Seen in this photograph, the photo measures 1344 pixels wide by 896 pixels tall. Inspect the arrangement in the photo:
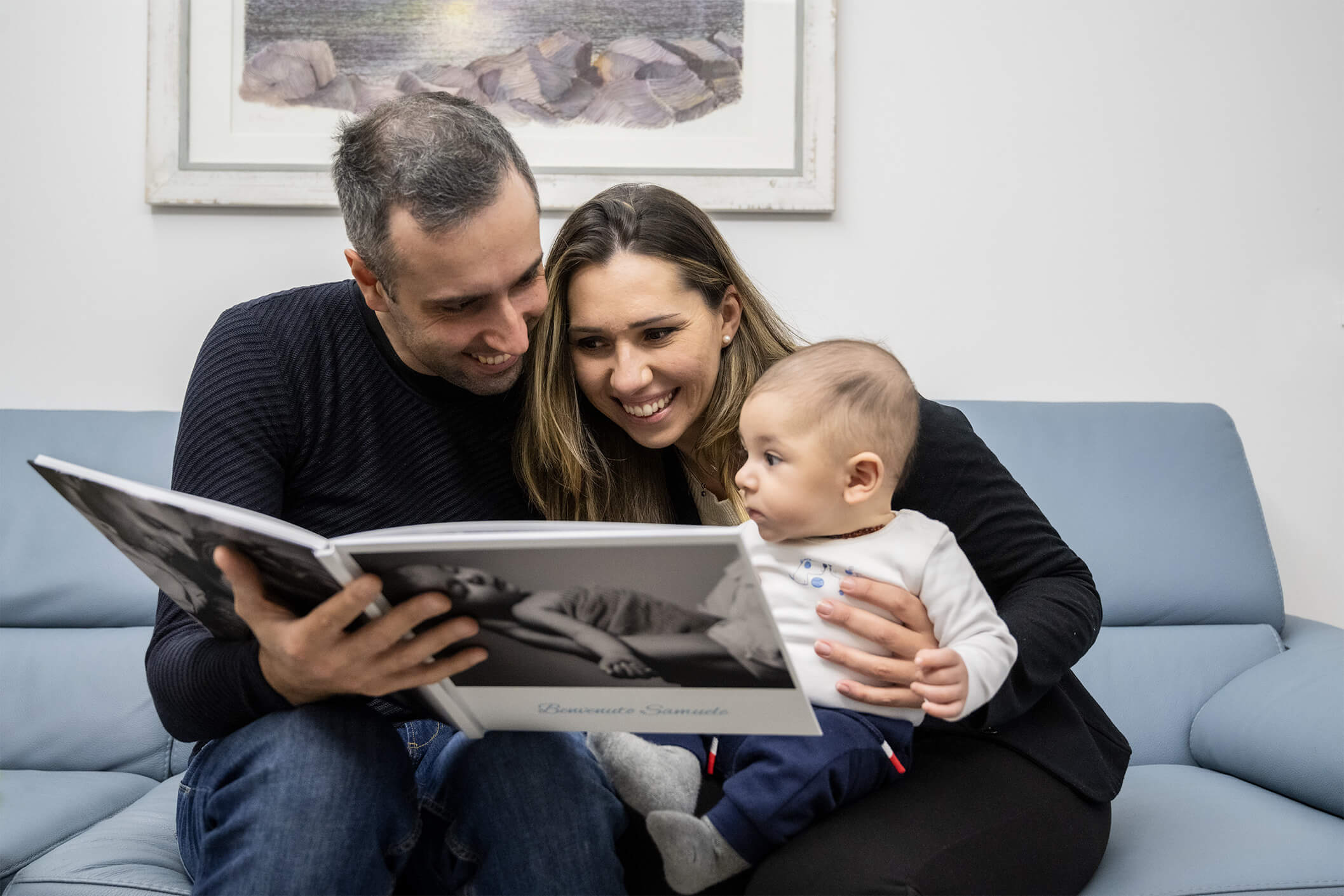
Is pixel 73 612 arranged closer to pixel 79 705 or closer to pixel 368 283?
pixel 79 705

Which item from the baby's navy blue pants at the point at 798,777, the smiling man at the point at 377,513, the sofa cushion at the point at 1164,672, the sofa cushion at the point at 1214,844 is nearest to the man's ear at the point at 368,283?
the smiling man at the point at 377,513

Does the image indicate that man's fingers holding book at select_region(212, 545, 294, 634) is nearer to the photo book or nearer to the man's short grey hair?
the photo book

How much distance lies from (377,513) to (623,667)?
529 mm

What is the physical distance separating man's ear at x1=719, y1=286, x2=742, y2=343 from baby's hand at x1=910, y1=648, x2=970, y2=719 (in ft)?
2.01

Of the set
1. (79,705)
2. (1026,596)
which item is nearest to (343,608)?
(1026,596)

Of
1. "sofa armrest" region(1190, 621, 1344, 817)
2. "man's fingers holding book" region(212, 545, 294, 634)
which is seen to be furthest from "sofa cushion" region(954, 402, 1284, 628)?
"man's fingers holding book" region(212, 545, 294, 634)

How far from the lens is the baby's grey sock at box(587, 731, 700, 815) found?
1073 mm

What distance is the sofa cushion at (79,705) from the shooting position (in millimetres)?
1564

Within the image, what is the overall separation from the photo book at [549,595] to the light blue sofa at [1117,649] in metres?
0.53

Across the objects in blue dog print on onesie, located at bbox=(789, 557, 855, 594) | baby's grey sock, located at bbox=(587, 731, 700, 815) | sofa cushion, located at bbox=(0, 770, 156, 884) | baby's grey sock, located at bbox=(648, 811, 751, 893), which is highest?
blue dog print on onesie, located at bbox=(789, 557, 855, 594)

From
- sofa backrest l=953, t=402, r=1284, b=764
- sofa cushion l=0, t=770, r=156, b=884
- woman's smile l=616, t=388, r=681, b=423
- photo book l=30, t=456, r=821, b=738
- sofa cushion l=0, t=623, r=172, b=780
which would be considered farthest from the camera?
sofa backrest l=953, t=402, r=1284, b=764

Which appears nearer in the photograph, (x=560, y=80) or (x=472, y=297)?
(x=472, y=297)

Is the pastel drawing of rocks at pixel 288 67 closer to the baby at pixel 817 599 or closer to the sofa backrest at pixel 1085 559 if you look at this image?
the sofa backrest at pixel 1085 559

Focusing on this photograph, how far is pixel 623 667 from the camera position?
883 mm
